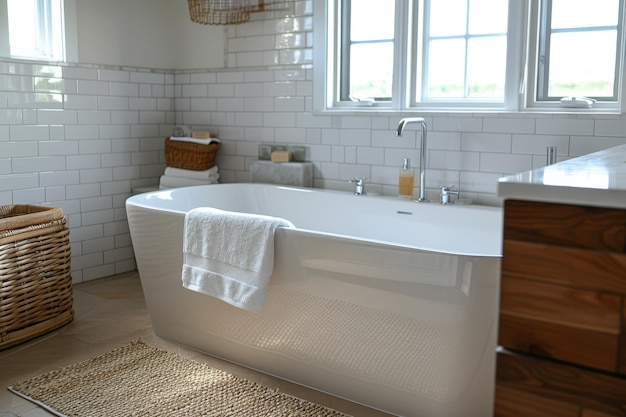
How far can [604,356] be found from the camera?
53.9 inches

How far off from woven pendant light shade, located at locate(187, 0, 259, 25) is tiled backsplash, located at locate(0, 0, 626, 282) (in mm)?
119

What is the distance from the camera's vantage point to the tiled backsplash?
373 centimetres

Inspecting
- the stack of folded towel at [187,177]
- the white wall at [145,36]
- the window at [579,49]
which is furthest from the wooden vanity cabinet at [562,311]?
the white wall at [145,36]

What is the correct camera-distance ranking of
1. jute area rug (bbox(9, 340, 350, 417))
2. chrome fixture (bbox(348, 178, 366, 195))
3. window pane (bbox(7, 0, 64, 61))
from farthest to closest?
window pane (bbox(7, 0, 64, 61)) < chrome fixture (bbox(348, 178, 366, 195)) < jute area rug (bbox(9, 340, 350, 417))

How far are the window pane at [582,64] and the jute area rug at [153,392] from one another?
84.7 inches

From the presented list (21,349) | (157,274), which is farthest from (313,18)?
(21,349)

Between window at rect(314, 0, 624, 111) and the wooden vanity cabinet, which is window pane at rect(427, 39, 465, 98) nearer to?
window at rect(314, 0, 624, 111)

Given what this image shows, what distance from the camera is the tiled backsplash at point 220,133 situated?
12.2ft

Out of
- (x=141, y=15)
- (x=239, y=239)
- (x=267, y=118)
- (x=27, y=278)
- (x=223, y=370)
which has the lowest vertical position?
(x=223, y=370)

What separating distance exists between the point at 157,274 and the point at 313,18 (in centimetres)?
203

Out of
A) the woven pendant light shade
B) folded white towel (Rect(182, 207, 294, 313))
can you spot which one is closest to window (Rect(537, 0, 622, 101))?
folded white towel (Rect(182, 207, 294, 313))

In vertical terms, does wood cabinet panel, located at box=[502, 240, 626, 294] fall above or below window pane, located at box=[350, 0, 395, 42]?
below

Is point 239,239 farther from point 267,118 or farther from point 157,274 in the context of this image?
point 267,118

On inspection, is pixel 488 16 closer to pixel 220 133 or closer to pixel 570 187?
pixel 220 133
